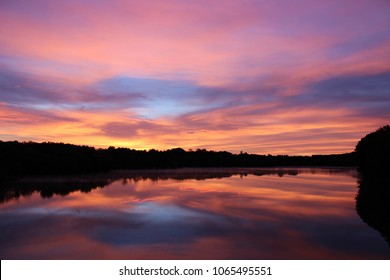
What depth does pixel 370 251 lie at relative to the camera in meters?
12.8

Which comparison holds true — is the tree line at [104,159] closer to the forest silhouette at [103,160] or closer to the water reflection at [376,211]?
the forest silhouette at [103,160]

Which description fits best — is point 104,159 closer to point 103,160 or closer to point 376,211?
point 103,160

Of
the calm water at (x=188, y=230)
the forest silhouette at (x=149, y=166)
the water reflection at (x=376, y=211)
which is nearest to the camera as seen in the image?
the calm water at (x=188, y=230)

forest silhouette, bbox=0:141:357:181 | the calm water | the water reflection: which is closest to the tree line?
forest silhouette, bbox=0:141:357:181

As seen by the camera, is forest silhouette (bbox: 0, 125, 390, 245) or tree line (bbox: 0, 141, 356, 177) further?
tree line (bbox: 0, 141, 356, 177)

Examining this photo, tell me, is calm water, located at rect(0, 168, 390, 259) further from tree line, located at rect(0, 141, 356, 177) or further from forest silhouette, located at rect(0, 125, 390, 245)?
tree line, located at rect(0, 141, 356, 177)

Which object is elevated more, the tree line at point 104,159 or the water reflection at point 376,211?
the tree line at point 104,159

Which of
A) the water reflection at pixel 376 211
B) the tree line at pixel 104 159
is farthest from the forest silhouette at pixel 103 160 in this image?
the water reflection at pixel 376 211

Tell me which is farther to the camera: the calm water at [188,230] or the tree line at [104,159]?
the tree line at [104,159]

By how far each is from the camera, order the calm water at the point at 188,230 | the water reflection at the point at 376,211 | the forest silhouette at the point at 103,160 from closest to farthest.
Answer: the calm water at the point at 188,230
the water reflection at the point at 376,211
the forest silhouette at the point at 103,160

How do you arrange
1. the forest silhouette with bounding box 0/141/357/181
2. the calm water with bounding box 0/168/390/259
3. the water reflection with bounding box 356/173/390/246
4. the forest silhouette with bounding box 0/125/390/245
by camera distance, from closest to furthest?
1. the calm water with bounding box 0/168/390/259
2. the water reflection with bounding box 356/173/390/246
3. the forest silhouette with bounding box 0/125/390/245
4. the forest silhouette with bounding box 0/141/357/181

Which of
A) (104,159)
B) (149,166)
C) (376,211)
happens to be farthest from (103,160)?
(376,211)

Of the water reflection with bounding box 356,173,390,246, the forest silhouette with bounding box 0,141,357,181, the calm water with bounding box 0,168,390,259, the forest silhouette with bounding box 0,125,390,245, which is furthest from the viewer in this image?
the forest silhouette with bounding box 0,141,357,181

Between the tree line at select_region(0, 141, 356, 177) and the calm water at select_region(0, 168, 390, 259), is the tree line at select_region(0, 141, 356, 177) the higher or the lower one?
the higher one
